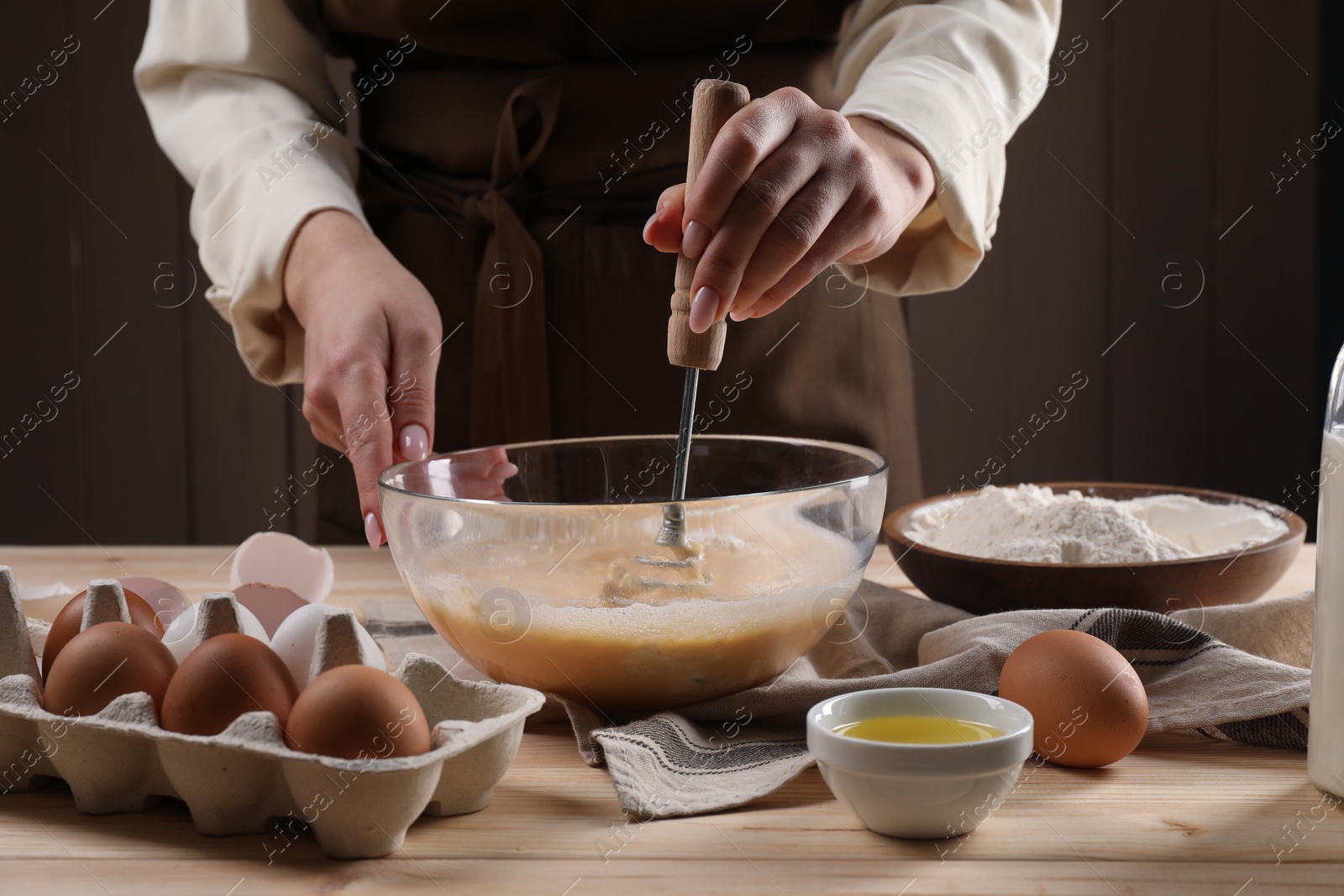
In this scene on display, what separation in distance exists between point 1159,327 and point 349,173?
5.62ft

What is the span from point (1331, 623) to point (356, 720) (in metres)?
0.52

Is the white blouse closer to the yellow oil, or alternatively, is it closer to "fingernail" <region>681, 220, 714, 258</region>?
"fingernail" <region>681, 220, 714, 258</region>

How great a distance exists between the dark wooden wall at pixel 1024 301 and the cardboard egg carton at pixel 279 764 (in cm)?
180

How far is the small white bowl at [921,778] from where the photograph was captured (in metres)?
0.61

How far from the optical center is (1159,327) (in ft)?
8.01

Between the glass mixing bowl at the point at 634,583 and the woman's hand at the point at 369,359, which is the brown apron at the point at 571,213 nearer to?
the woman's hand at the point at 369,359

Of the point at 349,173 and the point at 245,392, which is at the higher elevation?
the point at 349,173

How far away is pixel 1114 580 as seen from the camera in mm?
947

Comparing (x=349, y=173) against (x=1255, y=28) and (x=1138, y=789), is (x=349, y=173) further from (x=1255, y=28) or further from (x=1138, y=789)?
(x=1255, y=28)

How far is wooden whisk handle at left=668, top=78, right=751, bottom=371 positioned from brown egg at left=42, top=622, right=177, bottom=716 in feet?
1.26

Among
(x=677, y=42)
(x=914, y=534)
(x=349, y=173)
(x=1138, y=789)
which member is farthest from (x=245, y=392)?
(x=1138, y=789)

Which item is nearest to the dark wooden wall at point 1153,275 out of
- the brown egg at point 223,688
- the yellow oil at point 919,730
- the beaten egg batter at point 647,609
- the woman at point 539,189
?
the woman at point 539,189

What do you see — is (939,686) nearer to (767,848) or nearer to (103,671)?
(767,848)

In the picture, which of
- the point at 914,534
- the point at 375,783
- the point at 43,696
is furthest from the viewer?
the point at 914,534
